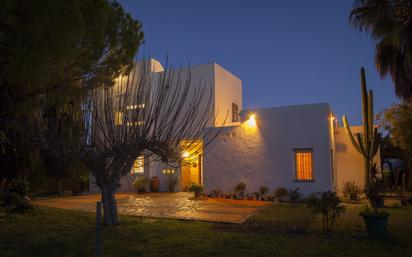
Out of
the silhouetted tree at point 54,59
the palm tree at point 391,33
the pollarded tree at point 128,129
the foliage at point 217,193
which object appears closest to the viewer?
the silhouetted tree at point 54,59

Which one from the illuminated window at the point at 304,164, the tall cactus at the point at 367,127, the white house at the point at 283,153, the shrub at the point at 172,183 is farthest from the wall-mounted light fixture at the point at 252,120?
the shrub at the point at 172,183

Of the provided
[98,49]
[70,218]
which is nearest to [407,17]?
[98,49]

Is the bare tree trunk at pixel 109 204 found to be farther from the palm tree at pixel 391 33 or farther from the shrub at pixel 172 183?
the shrub at pixel 172 183

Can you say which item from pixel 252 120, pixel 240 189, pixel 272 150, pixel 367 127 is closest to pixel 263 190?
pixel 240 189

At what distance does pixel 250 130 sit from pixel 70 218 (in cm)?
886

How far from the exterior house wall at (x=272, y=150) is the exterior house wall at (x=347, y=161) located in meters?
3.74

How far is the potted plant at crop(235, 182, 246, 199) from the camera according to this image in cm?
1675

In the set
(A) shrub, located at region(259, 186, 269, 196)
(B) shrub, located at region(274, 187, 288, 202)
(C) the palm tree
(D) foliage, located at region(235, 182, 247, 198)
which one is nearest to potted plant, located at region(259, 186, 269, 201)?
(A) shrub, located at region(259, 186, 269, 196)

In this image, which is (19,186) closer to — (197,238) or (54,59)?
(54,59)

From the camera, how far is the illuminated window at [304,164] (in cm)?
1602

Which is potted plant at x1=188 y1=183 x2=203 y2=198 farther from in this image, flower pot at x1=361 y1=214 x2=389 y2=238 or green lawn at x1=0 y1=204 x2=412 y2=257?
flower pot at x1=361 y1=214 x2=389 y2=238

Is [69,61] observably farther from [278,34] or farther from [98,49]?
[278,34]

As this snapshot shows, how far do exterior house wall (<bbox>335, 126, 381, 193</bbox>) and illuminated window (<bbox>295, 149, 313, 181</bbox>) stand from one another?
3698 mm

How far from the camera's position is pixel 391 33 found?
39.6 ft
